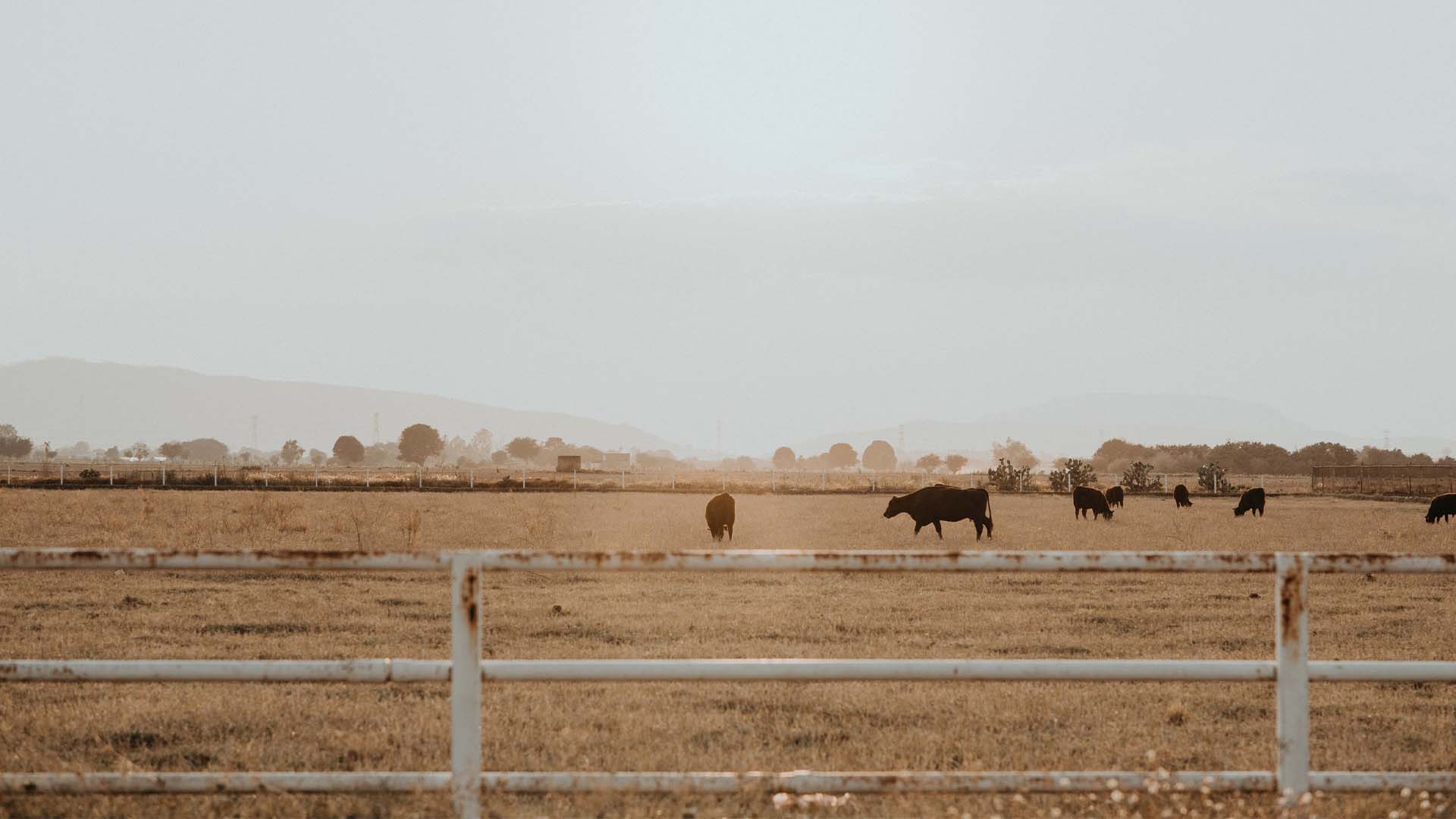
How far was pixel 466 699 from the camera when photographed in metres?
4.31

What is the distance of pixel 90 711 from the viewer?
23.5 ft

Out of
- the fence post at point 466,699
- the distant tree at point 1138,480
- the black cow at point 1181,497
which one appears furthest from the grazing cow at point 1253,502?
the fence post at point 466,699

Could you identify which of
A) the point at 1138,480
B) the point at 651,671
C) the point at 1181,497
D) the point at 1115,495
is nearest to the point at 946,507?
the point at 1115,495

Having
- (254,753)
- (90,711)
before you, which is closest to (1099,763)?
(254,753)

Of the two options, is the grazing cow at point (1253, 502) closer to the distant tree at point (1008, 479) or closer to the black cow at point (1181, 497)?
the black cow at point (1181, 497)

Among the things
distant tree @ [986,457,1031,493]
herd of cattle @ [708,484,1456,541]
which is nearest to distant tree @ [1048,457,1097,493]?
distant tree @ [986,457,1031,493]

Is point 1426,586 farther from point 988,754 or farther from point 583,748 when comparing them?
point 583,748

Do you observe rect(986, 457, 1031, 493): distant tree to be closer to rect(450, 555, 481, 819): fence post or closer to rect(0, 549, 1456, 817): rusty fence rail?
rect(0, 549, 1456, 817): rusty fence rail

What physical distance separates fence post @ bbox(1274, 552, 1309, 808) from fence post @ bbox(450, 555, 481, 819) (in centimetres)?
313

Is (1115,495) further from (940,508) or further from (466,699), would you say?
(466,699)

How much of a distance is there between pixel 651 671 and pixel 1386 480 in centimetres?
6572

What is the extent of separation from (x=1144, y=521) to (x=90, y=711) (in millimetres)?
29828

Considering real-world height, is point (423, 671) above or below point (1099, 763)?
above

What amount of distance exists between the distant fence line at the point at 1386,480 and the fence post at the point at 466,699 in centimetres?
5851
